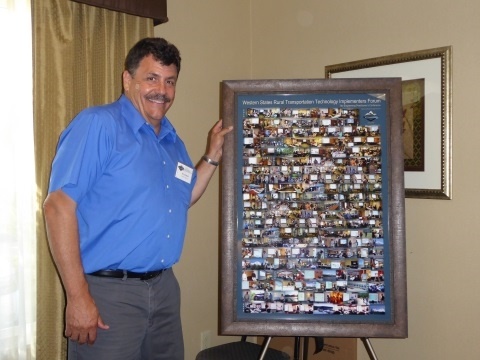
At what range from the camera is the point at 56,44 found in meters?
2.07

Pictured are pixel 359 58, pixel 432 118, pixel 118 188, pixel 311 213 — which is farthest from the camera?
pixel 359 58

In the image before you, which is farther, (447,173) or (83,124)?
(447,173)

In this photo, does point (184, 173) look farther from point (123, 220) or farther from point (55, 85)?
point (55, 85)

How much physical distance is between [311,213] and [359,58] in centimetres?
104

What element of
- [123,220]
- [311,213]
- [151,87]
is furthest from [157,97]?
[311,213]

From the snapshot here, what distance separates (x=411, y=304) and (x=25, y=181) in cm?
194

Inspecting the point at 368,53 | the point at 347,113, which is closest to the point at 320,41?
the point at 368,53

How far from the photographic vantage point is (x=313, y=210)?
1.97m

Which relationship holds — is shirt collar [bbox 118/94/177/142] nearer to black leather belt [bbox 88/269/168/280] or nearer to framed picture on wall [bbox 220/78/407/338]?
framed picture on wall [bbox 220/78/407/338]

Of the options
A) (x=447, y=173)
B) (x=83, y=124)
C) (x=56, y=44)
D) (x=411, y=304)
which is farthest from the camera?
(x=411, y=304)

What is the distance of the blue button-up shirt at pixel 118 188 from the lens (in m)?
1.61

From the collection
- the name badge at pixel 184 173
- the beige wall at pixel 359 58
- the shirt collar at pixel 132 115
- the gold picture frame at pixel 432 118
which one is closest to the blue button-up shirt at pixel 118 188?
the shirt collar at pixel 132 115

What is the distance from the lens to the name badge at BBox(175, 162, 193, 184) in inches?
78.6

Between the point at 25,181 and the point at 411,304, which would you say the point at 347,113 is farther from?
the point at 25,181
